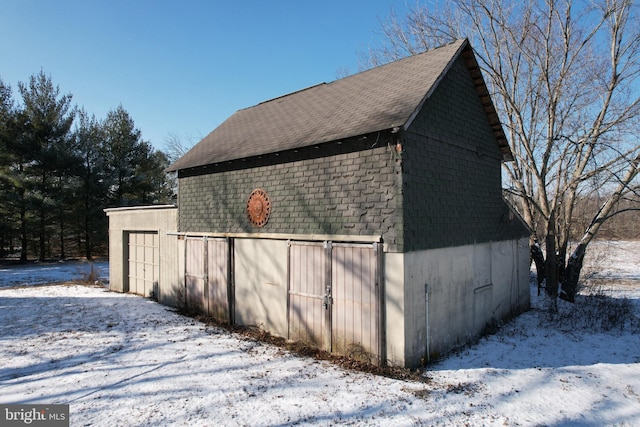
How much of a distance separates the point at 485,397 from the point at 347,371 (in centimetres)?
212

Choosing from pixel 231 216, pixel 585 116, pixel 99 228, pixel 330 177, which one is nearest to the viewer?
pixel 330 177

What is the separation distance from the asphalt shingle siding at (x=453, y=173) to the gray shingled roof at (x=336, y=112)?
353mm

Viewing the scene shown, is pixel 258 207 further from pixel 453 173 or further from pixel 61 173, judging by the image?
pixel 61 173

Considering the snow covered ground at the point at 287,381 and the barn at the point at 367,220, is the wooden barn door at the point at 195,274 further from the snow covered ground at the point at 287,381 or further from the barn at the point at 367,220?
the snow covered ground at the point at 287,381

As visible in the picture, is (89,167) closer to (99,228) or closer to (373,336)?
(99,228)

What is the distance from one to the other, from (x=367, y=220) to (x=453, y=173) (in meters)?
2.52

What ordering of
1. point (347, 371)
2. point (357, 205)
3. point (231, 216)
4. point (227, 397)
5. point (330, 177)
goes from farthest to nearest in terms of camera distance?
point (231, 216)
point (330, 177)
point (357, 205)
point (347, 371)
point (227, 397)

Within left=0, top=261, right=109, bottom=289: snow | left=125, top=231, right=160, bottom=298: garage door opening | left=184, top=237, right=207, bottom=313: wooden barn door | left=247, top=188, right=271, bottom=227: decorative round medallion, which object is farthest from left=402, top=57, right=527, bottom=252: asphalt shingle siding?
left=0, top=261, right=109, bottom=289: snow

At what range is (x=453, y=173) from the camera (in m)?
7.77

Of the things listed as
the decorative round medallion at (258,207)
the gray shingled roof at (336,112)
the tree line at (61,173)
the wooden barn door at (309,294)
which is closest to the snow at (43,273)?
the tree line at (61,173)

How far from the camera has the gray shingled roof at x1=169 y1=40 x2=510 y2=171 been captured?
22.4 ft

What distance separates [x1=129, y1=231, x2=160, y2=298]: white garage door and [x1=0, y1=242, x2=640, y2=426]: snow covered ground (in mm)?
3309

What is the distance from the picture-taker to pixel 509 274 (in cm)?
982

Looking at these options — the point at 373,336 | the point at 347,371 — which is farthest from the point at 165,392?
the point at 373,336
